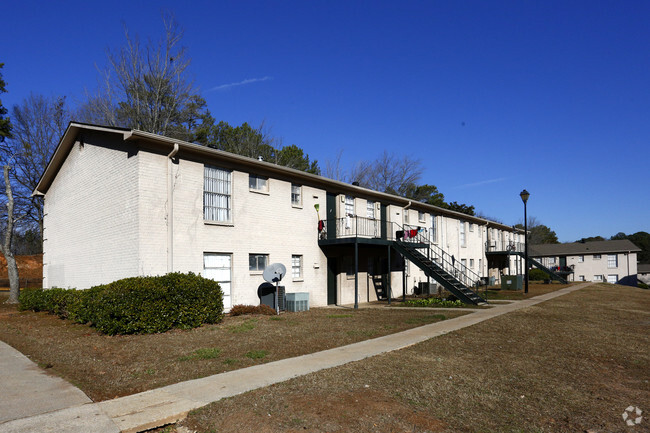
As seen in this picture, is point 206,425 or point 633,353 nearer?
point 206,425

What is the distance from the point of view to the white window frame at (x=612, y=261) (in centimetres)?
5484

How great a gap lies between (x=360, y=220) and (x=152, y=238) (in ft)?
35.5

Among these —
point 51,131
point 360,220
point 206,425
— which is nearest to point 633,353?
point 206,425

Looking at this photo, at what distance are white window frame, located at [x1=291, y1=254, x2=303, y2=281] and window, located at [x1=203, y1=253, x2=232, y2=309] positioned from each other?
350 cm

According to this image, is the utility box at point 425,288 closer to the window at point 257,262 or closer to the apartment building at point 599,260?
the window at point 257,262

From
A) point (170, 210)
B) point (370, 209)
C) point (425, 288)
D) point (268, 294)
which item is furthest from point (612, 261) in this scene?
point (170, 210)

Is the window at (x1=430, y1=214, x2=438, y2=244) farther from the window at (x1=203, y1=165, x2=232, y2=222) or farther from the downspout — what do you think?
the downspout

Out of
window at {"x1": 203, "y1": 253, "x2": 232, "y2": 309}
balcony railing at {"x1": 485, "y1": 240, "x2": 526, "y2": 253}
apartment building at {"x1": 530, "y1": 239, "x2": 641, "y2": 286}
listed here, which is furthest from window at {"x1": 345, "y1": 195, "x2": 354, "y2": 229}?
apartment building at {"x1": 530, "y1": 239, "x2": 641, "y2": 286}

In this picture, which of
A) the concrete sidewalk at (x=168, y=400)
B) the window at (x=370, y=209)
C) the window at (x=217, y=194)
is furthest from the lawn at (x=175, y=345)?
the window at (x=370, y=209)

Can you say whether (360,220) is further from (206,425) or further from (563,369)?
(206,425)

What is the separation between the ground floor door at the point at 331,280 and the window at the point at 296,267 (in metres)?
1.91

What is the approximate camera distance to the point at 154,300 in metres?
11.9

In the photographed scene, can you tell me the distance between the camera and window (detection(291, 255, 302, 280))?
1909 centimetres

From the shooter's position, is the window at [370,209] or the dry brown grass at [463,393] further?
the window at [370,209]
